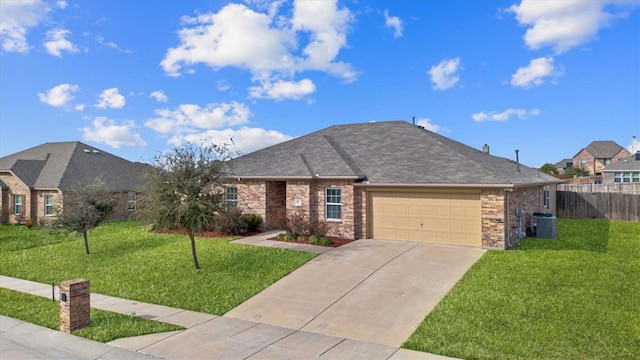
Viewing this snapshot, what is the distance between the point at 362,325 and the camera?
8.27 m

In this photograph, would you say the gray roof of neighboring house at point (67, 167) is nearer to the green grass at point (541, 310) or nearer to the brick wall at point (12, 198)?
the brick wall at point (12, 198)

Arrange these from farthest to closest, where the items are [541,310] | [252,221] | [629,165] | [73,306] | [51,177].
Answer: [629,165] < [51,177] < [252,221] < [541,310] < [73,306]

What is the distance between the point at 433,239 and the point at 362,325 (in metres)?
7.54

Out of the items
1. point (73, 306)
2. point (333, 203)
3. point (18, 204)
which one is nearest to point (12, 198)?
point (18, 204)

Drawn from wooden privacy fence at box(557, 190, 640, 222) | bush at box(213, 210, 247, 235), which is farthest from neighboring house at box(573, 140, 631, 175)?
bush at box(213, 210, 247, 235)

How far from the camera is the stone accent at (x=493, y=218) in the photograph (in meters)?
13.8

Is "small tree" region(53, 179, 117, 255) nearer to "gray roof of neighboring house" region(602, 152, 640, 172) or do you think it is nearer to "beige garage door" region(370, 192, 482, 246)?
Answer: "beige garage door" region(370, 192, 482, 246)

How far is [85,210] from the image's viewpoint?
604 inches

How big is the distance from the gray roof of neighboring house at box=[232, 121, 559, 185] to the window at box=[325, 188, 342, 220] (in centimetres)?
79

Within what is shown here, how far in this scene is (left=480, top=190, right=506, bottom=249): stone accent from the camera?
45.1 ft

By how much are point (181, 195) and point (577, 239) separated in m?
15.6

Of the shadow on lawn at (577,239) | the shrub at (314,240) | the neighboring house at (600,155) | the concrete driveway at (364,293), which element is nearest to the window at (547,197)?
the shadow on lawn at (577,239)

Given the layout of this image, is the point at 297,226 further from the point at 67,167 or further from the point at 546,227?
the point at 67,167

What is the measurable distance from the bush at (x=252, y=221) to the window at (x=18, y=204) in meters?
18.8
